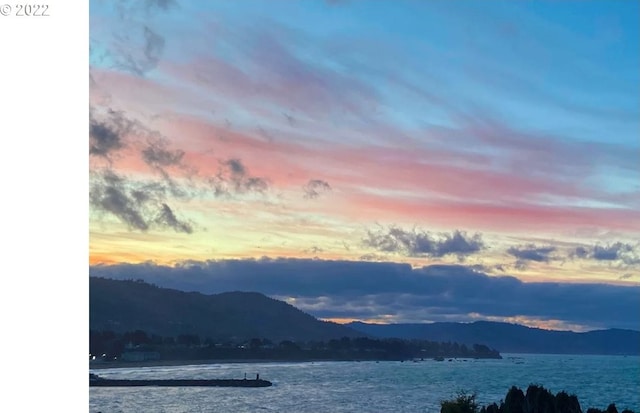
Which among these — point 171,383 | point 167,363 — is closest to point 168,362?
point 167,363

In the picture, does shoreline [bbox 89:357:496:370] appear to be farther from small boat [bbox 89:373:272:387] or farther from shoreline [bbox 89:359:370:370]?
small boat [bbox 89:373:272:387]

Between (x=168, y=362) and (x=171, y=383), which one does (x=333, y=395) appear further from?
(x=168, y=362)

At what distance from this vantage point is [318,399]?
319 ft

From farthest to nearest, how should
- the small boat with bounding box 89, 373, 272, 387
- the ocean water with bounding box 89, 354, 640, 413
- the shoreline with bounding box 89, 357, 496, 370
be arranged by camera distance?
the shoreline with bounding box 89, 357, 496, 370
the small boat with bounding box 89, 373, 272, 387
the ocean water with bounding box 89, 354, 640, 413

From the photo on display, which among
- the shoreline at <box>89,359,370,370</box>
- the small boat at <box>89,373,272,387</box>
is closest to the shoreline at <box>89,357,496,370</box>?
the shoreline at <box>89,359,370,370</box>

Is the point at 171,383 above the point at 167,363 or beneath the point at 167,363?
above

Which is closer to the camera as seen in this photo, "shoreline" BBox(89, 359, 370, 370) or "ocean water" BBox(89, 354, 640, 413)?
"ocean water" BBox(89, 354, 640, 413)

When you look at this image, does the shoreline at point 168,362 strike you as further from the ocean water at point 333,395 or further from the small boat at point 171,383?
the small boat at point 171,383

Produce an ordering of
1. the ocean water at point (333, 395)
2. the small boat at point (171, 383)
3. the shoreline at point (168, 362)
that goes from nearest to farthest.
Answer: the ocean water at point (333, 395) → the small boat at point (171, 383) → the shoreline at point (168, 362)

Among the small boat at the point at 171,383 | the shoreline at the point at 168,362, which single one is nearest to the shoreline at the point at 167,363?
the shoreline at the point at 168,362

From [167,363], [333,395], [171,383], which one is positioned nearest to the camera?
[333,395]
